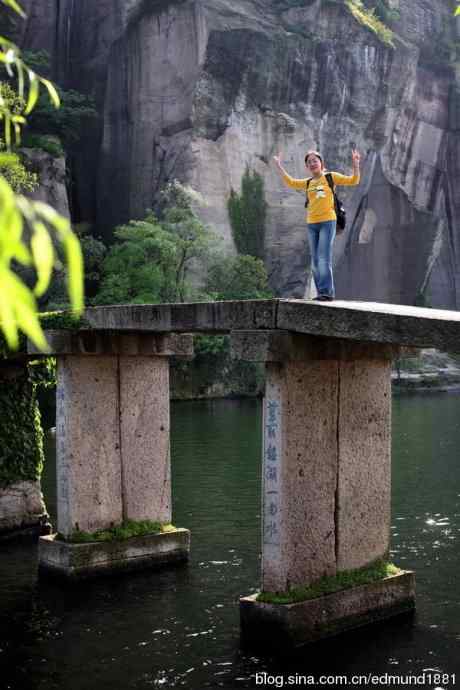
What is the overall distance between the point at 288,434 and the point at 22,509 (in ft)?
21.7

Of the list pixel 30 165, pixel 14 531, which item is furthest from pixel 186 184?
pixel 14 531

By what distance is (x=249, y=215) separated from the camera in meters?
49.0

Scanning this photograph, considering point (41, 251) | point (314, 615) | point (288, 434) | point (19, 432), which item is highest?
point (41, 251)

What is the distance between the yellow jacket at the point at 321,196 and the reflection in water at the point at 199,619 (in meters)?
4.38

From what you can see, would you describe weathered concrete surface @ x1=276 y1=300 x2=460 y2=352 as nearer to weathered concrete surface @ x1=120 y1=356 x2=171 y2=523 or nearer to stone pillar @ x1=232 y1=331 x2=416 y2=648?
stone pillar @ x1=232 y1=331 x2=416 y2=648

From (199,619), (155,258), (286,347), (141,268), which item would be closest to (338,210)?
(286,347)

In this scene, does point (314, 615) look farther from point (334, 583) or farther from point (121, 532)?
point (121, 532)

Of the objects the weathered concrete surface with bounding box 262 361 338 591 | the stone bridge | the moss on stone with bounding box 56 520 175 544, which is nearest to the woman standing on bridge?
the stone bridge

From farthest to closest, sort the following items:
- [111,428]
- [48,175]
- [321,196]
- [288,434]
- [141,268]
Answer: [48,175]
[141,268]
[111,428]
[321,196]
[288,434]

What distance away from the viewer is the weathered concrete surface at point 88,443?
11.8 m

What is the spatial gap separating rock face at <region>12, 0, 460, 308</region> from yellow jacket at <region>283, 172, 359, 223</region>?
3737 centimetres

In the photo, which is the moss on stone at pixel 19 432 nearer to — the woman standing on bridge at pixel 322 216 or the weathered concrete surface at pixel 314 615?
the weathered concrete surface at pixel 314 615

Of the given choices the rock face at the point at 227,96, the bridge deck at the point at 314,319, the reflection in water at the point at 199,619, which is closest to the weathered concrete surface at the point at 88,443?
the reflection in water at the point at 199,619

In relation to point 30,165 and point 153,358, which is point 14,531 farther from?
point 30,165
